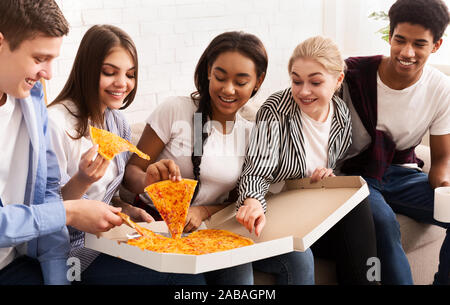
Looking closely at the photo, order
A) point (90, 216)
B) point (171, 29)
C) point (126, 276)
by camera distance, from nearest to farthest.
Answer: point (90, 216) → point (126, 276) → point (171, 29)

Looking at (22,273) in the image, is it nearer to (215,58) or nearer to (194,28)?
(215,58)

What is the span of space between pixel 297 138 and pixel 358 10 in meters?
2.76

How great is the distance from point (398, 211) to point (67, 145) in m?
1.39

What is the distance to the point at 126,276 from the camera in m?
1.64

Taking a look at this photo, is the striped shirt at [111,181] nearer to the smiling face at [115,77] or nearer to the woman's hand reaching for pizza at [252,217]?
the smiling face at [115,77]

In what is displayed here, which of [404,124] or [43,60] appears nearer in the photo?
[43,60]

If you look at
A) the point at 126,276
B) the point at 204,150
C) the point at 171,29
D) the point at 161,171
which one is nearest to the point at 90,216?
the point at 126,276

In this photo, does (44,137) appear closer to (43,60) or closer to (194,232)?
(43,60)

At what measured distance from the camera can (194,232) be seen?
1.80 metres

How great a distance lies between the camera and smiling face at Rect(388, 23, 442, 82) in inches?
85.7

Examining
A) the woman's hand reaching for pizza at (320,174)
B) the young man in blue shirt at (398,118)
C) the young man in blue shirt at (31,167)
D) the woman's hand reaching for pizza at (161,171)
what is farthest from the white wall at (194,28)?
the young man in blue shirt at (31,167)

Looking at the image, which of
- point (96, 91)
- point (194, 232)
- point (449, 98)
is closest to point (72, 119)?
point (96, 91)

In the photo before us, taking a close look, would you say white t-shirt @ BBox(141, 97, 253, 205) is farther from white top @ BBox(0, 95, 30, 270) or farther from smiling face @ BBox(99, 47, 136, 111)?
white top @ BBox(0, 95, 30, 270)

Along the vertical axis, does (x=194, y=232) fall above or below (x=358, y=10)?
below
